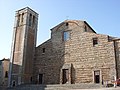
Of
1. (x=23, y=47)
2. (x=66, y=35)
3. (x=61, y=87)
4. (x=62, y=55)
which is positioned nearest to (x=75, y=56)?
(x=62, y=55)

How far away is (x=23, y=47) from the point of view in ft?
87.7

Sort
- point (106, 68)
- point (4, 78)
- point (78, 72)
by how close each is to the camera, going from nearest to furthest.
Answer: point (106, 68) → point (78, 72) → point (4, 78)

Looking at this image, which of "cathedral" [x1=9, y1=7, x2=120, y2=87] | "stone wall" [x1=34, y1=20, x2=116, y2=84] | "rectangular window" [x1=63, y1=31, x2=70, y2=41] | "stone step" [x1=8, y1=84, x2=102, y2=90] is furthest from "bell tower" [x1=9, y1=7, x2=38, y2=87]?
"rectangular window" [x1=63, y1=31, x2=70, y2=41]

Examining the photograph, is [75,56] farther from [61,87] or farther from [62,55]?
[61,87]

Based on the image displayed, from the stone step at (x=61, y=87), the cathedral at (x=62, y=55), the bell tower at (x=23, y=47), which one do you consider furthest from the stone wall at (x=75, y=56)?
the stone step at (x=61, y=87)

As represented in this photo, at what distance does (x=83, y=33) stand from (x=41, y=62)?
7338mm

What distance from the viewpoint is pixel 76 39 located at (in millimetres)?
25891

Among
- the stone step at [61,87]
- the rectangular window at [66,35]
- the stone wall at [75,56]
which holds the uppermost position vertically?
the rectangular window at [66,35]

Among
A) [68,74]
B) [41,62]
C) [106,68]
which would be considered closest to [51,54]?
[41,62]

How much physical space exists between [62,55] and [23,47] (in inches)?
218

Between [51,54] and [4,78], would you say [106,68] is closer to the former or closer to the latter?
[51,54]

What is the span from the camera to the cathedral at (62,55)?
75.7ft

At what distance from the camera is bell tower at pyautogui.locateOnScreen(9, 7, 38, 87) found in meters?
26.1

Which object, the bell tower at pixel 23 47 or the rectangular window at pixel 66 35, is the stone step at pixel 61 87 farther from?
the rectangular window at pixel 66 35
